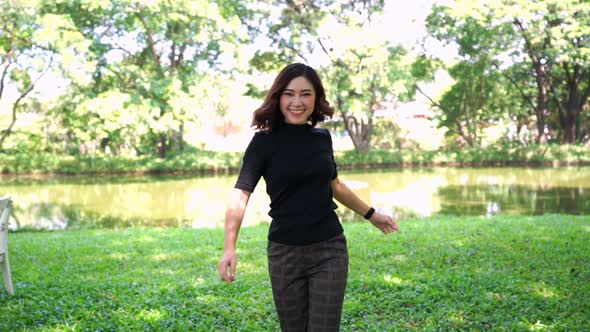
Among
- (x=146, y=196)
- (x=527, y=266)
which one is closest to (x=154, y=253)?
(x=527, y=266)

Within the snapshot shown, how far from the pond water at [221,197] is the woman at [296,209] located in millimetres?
9449

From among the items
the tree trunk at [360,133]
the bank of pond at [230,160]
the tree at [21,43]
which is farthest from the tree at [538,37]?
the tree at [21,43]

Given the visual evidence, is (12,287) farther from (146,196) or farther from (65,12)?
(65,12)

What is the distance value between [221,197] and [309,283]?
14.2 metres

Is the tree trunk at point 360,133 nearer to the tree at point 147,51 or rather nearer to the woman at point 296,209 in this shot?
the tree at point 147,51

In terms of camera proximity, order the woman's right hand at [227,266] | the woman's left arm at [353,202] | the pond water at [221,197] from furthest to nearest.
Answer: the pond water at [221,197] → the woman's left arm at [353,202] → the woman's right hand at [227,266]

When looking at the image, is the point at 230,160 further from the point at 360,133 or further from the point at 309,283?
the point at 309,283

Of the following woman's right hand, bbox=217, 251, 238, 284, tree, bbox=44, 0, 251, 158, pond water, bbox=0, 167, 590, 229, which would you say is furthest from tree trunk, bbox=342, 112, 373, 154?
woman's right hand, bbox=217, 251, 238, 284

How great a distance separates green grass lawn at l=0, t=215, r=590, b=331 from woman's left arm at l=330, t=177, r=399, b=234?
1238 mm

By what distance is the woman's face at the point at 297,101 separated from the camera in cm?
239

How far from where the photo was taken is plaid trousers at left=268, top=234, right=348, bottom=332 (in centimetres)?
231

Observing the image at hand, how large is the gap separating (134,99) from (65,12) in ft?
17.6

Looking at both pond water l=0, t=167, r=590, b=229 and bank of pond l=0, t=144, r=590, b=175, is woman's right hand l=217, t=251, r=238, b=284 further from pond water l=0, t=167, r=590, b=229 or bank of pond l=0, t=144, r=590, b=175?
bank of pond l=0, t=144, r=590, b=175

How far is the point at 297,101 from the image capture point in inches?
94.0
